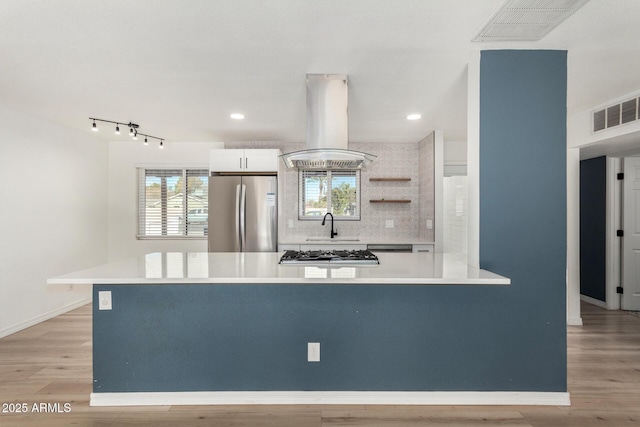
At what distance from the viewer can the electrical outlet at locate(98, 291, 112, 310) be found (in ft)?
7.47

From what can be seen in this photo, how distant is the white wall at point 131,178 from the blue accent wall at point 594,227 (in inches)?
218

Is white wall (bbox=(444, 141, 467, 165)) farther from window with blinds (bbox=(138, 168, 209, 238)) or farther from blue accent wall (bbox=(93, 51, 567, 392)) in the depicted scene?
window with blinds (bbox=(138, 168, 209, 238))

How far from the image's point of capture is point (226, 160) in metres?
4.66

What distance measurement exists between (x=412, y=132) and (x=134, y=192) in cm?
416

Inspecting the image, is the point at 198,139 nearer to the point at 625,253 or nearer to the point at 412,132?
the point at 412,132

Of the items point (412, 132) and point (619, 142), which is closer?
point (619, 142)

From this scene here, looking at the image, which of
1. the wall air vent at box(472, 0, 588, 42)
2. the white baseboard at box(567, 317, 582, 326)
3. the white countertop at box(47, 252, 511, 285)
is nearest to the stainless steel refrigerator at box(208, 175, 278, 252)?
the white countertop at box(47, 252, 511, 285)

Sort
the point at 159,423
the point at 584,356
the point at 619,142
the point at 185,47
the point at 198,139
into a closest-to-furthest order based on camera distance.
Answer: the point at 159,423
the point at 185,47
the point at 584,356
the point at 619,142
the point at 198,139

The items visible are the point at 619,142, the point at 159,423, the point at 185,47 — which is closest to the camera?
→ the point at 159,423

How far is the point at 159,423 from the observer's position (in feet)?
6.87

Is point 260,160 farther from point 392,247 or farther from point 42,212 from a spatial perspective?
point 42,212

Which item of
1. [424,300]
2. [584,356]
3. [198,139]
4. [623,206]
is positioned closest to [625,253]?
[623,206]

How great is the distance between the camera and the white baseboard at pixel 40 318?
3612 millimetres

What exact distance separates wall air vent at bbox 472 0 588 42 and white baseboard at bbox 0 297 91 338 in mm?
5042
